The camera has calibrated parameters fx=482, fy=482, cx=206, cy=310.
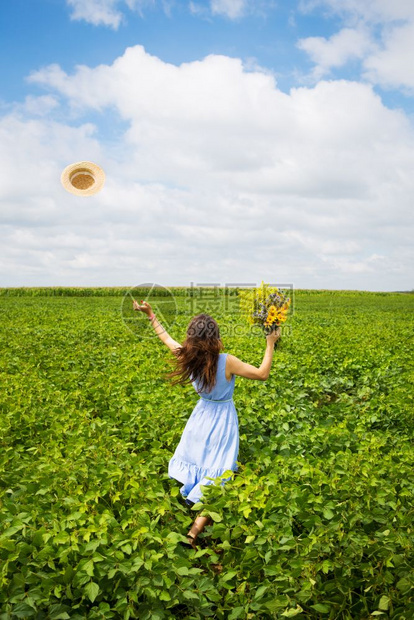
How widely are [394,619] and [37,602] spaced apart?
2082 millimetres

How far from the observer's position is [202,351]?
378 centimetres

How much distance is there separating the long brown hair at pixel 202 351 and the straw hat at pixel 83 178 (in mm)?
2650

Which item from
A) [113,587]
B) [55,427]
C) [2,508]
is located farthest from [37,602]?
[55,427]

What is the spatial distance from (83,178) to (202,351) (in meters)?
3.04

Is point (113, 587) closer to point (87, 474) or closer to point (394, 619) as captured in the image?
point (87, 474)

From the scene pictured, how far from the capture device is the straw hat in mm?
5598

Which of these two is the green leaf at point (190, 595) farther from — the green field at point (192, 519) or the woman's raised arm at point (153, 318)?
the woman's raised arm at point (153, 318)

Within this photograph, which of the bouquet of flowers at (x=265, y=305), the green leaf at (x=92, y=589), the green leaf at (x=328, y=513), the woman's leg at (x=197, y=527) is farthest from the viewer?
the bouquet of flowers at (x=265, y=305)

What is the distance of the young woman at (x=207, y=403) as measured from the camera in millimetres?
3779

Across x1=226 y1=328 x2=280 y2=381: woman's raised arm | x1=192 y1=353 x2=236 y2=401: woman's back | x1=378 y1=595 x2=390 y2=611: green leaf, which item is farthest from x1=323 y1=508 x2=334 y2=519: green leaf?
x1=192 y1=353 x2=236 y2=401: woman's back

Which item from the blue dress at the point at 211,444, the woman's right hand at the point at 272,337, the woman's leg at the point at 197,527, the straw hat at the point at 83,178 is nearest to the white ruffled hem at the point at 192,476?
the blue dress at the point at 211,444

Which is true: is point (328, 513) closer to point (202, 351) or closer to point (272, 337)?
point (272, 337)

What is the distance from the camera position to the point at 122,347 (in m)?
11.4

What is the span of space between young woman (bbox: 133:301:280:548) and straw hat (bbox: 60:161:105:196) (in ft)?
7.19
